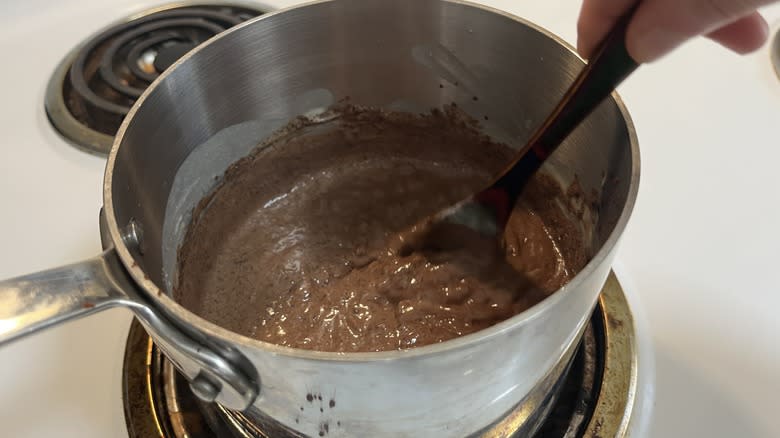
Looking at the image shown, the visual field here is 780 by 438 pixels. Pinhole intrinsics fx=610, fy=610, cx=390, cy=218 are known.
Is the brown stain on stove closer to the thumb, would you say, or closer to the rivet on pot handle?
the thumb

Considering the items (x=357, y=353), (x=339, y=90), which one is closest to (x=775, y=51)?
(x=339, y=90)

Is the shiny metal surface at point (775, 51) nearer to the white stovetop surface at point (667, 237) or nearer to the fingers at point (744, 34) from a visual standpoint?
the white stovetop surface at point (667, 237)

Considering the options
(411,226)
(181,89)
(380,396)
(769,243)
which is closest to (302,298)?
(411,226)

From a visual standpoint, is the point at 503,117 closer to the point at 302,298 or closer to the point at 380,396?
the point at 302,298

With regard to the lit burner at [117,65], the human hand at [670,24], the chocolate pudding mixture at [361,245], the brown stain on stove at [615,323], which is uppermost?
the human hand at [670,24]

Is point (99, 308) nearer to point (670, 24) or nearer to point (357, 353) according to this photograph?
point (357, 353)

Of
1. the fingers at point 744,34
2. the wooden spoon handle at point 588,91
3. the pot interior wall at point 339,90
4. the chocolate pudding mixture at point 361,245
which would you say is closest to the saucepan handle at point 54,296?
the pot interior wall at point 339,90
